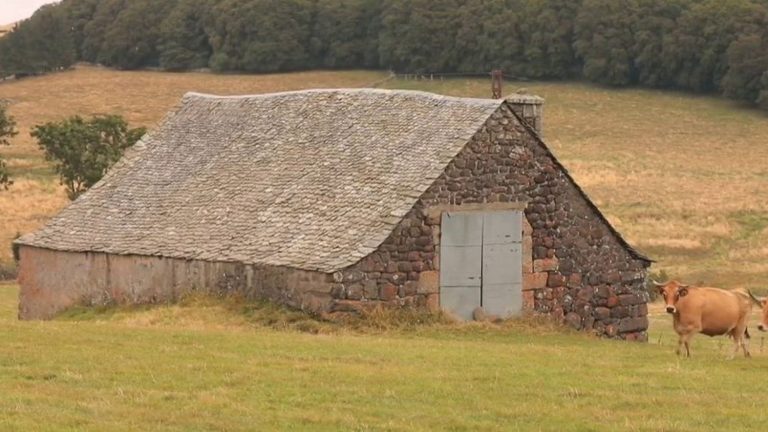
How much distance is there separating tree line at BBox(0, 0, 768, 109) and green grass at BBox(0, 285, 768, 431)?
231 feet

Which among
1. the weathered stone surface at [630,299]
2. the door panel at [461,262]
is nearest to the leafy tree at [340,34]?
the weathered stone surface at [630,299]

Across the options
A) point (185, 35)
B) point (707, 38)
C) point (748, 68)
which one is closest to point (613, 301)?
point (748, 68)

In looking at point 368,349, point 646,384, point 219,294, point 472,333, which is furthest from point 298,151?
point 646,384

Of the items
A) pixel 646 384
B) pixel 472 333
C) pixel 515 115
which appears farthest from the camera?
pixel 515 115

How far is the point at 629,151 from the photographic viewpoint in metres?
87.0

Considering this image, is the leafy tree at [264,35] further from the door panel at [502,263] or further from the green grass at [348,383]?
the green grass at [348,383]

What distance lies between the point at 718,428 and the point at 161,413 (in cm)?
555

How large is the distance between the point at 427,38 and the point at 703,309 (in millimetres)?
83218

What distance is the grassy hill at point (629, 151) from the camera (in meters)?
61.8

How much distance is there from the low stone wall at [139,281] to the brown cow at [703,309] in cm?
623

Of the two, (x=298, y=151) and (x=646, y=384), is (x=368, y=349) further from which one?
(x=298, y=151)

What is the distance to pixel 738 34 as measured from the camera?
90125mm

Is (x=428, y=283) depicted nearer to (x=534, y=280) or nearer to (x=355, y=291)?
(x=355, y=291)

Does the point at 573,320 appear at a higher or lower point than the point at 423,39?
lower
